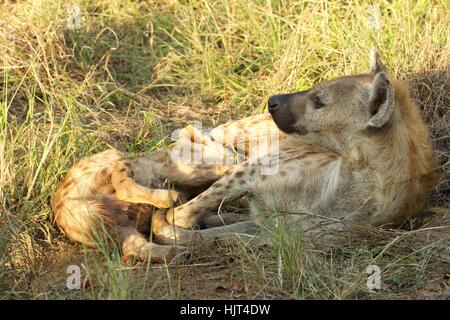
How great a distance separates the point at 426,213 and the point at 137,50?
243cm

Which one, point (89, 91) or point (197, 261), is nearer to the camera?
point (197, 261)

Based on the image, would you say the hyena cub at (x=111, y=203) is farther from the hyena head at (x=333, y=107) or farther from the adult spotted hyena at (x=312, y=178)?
the hyena head at (x=333, y=107)

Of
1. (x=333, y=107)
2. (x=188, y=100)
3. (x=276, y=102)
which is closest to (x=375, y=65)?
(x=333, y=107)

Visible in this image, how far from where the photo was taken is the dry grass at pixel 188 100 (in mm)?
3721

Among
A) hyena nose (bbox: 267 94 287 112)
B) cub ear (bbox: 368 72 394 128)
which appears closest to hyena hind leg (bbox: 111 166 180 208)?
hyena nose (bbox: 267 94 287 112)

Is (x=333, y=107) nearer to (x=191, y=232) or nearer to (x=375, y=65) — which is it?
(x=375, y=65)

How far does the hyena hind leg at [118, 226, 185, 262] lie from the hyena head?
81cm

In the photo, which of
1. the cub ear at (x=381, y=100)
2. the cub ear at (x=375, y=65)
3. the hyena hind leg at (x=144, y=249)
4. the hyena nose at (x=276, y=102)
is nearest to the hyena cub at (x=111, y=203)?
the hyena hind leg at (x=144, y=249)

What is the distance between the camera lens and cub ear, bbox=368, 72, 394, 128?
13.2ft

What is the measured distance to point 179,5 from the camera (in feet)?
20.3
